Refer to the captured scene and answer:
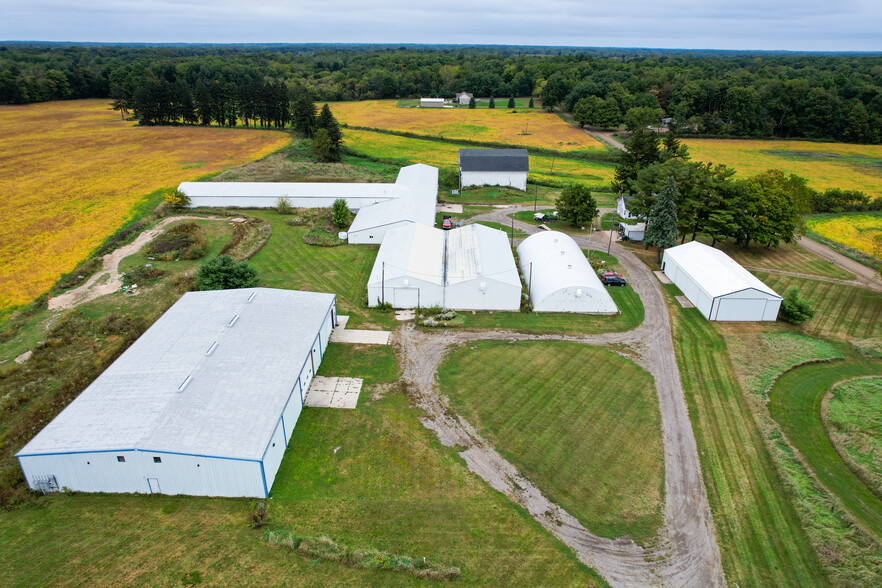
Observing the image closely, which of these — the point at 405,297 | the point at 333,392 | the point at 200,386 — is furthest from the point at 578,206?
the point at 200,386

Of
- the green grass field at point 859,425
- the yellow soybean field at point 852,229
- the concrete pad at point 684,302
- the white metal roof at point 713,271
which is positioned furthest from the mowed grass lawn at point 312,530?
the yellow soybean field at point 852,229

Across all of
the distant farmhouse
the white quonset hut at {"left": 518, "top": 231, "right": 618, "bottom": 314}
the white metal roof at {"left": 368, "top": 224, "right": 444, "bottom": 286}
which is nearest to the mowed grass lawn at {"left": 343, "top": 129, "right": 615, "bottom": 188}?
the white quonset hut at {"left": 518, "top": 231, "right": 618, "bottom": 314}

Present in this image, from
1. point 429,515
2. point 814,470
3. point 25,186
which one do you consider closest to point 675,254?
point 814,470

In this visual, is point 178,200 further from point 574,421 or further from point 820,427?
point 820,427

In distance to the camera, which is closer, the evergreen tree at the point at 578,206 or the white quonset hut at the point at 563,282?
the white quonset hut at the point at 563,282

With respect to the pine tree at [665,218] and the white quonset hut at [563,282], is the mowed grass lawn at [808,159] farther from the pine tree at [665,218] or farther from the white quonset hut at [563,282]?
the white quonset hut at [563,282]

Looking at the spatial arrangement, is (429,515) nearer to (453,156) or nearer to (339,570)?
(339,570)
